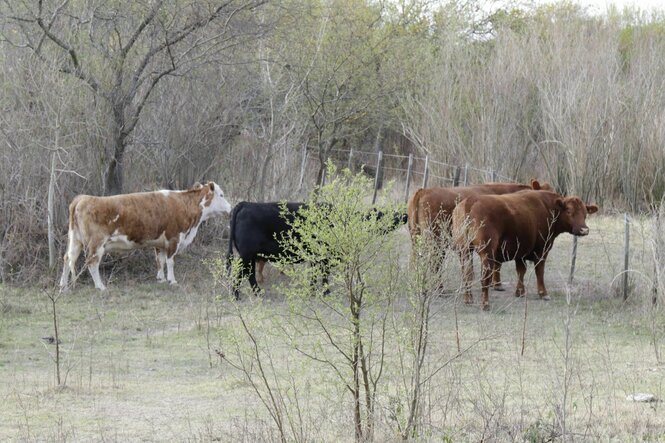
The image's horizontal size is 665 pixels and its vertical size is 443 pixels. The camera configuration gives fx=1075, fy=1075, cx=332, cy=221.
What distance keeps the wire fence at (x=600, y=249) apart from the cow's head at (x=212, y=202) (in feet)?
5.78

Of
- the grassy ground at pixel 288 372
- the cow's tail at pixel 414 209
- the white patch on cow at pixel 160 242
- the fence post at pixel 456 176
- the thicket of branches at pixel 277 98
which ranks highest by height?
the thicket of branches at pixel 277 98

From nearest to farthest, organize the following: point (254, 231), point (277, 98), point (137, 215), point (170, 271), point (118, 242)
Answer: point (254, 231), point (118, 242), point (137, 215), point (170, 271), point (277, 98)

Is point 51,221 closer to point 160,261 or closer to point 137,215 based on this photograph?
point 137,215

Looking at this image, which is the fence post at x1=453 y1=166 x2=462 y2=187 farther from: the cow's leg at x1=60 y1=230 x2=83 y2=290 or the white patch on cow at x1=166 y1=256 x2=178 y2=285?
the cow's leg at x1=60 y1=230 x2=83 y2=290

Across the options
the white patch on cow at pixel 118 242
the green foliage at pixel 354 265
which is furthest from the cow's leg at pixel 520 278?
the green foliage at pixel 354 265

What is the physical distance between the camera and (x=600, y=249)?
1897 centimetres

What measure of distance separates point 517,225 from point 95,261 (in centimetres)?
594

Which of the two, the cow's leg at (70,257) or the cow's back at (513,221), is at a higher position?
the cow's back at (513,221)

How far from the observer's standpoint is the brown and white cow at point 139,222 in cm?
1525

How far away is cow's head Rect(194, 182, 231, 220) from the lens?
16.9 meters

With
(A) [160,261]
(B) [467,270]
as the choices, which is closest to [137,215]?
(A) [160,261]

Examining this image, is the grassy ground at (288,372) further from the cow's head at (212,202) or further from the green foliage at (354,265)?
the cow's head at (212,202)

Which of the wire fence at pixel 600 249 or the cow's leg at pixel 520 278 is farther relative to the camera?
the cow's leg at pixel 520 278

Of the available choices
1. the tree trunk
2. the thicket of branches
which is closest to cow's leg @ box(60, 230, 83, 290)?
the thicket of branches
